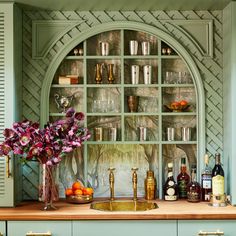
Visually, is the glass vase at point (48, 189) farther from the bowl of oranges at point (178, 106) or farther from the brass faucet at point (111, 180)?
the bowl of oranges at point (178, 106)

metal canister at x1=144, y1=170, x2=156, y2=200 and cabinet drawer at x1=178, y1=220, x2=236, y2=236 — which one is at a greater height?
metal canister at x1=144, y1=170, x2=156, y2=200

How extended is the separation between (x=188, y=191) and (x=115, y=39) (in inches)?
52.9

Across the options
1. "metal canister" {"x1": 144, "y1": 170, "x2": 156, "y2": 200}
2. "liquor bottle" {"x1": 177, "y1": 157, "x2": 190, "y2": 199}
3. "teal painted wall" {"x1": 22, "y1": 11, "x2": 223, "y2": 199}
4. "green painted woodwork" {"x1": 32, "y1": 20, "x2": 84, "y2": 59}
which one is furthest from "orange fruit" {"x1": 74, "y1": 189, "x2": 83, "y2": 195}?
"green painted woodwork" {"x1": 32, "y1": 20, "x2": 84, "y2": 59}

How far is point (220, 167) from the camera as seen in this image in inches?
145

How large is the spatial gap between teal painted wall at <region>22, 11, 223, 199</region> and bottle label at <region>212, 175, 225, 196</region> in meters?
0.36

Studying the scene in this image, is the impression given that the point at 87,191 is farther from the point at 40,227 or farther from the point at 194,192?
the point at 194,192

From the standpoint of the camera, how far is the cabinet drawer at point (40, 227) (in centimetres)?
322

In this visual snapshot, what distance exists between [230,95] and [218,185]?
0.67m

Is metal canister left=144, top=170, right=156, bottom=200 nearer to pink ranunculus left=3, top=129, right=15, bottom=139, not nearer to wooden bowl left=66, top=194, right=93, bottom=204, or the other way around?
wooden bowl left=66, top=194, right=93, bottom=204

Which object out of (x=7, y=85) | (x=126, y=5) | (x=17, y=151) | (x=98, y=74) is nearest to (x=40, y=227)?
(x=17, y=151)

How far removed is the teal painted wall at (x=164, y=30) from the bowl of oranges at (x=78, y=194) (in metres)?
0.35

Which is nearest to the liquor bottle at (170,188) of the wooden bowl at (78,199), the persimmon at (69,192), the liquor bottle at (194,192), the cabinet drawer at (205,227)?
the liquor bottle at (194,192)

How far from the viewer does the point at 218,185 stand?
11.4 ft

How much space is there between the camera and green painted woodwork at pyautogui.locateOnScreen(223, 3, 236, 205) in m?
3.49
